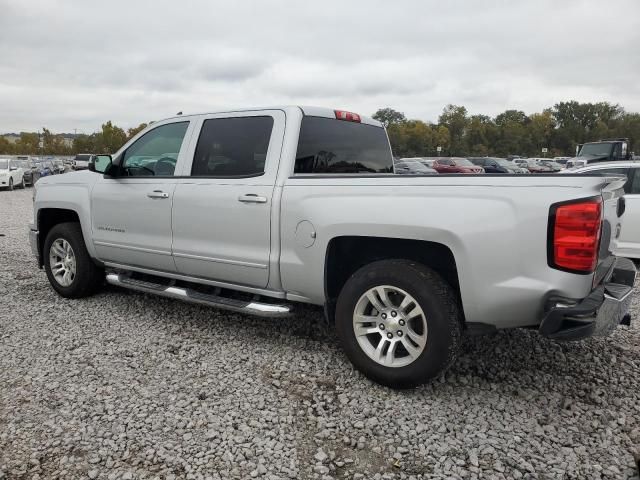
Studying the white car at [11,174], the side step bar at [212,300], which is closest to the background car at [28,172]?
the white car at [11,174]

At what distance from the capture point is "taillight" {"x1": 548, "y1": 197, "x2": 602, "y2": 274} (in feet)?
9.04

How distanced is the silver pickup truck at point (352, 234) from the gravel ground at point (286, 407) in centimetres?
36

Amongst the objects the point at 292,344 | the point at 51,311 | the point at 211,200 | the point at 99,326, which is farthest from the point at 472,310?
the point at 51,311

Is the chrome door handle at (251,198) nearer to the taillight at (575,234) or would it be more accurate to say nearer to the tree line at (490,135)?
the taillight at (575,234)

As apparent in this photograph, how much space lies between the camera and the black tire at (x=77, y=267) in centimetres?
528

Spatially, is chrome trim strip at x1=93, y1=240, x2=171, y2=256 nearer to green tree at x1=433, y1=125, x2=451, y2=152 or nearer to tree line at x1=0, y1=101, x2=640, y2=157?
tree line at x1=0, y1=101, x2=640, y2=157

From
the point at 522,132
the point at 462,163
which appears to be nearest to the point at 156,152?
the point at 462,163

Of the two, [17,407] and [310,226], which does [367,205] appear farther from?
[17,407]

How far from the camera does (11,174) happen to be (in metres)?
24.0

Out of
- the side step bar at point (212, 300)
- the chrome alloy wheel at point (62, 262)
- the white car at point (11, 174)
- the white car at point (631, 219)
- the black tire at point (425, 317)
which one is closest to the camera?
the black tire at point (425, 317)

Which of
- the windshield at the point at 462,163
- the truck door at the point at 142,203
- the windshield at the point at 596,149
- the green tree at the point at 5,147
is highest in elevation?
the green tree at the point at 5,147

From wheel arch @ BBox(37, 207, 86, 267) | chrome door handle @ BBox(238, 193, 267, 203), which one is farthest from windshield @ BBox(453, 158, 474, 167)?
chrome door handle @ BBox(238, 193, 267, 203)

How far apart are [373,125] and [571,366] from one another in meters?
2.64

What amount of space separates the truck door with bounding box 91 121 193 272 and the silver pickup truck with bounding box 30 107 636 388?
14mm
